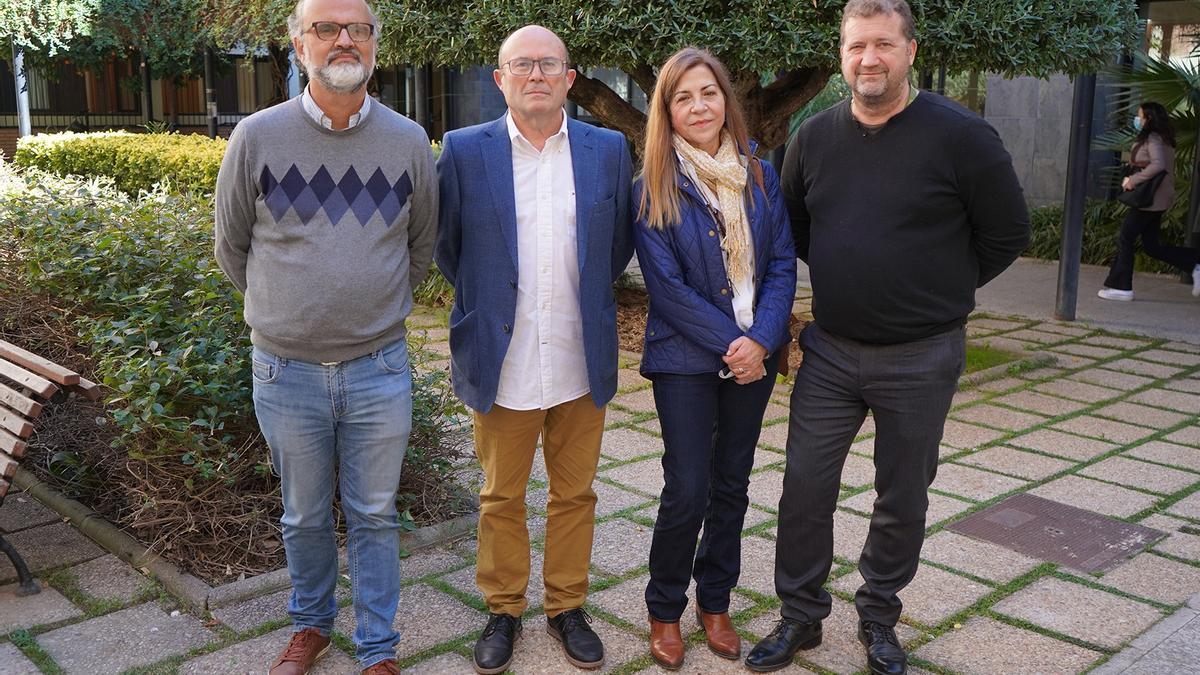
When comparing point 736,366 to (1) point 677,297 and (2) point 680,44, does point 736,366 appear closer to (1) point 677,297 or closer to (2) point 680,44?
(1) point 677,297

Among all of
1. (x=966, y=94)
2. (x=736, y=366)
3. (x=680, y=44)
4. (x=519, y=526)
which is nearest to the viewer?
(x=736, y=366)

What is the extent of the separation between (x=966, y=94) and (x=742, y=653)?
10.9 metres

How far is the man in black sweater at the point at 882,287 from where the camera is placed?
308cm

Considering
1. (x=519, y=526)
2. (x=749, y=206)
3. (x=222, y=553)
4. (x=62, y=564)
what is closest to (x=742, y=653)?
(x=519, y=526)

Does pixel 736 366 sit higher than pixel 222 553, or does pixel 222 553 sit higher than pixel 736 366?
pixel 736 366

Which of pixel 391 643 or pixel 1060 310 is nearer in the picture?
pixel 391 643

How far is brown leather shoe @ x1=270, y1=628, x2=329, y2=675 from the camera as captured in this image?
324cm

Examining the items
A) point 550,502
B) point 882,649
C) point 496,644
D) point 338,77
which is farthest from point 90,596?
point 882,649

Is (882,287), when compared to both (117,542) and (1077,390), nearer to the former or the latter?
(117,542)

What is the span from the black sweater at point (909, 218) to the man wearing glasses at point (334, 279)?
1.18 m

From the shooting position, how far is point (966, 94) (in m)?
12.9

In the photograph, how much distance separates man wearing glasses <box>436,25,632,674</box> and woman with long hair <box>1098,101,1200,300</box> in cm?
768

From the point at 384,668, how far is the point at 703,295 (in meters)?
1.44

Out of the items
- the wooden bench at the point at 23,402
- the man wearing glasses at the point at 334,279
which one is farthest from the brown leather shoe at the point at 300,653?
the wooden bench at the point at 23,402
